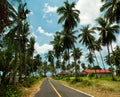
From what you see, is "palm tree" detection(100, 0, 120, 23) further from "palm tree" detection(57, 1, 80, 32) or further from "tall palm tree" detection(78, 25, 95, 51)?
"tall palm tree" detection(78, 25, 95, 51)

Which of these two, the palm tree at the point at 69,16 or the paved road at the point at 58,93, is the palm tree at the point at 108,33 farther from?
the paved road at the point at 58,93

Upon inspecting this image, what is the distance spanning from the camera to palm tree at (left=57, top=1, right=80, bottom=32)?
48.6 m

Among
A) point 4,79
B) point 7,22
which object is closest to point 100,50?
point 4,79

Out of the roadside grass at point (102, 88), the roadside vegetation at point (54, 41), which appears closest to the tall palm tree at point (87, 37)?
the roadside vegetation at point (54, 41)

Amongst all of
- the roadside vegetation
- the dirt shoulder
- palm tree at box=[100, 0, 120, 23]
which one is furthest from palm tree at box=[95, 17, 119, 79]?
the dirt shoulder

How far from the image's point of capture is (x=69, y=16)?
4841 centimetres

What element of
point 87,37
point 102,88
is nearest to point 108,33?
point 87,37

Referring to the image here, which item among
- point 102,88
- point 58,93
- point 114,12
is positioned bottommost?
point 58,93

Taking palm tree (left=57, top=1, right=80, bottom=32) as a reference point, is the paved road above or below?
below

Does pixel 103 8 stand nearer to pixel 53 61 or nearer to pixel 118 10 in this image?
pixel 118 10

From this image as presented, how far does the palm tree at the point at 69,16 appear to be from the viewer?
4859 cm

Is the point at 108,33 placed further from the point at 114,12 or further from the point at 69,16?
the point at 114,12

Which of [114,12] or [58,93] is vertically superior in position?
[114,12]

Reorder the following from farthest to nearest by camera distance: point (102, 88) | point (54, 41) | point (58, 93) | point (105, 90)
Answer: point (54, 41) → point (102, 88) → point (105, 90) → point (58, 93)
